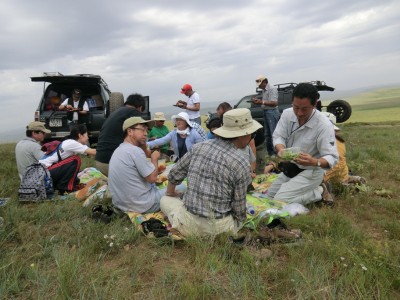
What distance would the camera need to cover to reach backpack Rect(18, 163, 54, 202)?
4.03m

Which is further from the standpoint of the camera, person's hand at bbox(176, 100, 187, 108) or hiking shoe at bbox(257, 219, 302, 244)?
person's hand at bbox(176, 100, 187, 108)

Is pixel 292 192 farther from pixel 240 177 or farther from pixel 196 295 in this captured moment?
pixel 196 295

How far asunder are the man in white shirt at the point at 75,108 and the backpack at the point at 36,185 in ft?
10.2

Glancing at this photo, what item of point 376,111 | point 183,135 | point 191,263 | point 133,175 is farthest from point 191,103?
point 376,111

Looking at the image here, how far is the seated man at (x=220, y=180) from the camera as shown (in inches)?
100

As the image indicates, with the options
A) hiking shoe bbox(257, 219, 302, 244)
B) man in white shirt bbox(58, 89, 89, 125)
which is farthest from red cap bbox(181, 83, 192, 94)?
hiking shoe bbox(257, 219, 302, 244)

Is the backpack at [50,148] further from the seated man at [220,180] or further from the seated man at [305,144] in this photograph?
the seated man at [305,144]

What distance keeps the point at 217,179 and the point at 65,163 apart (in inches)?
117

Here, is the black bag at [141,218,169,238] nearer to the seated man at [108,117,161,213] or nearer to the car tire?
the seated man at [108,117,161,213]

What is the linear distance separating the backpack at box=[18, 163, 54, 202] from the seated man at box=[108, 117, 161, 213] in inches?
54.1

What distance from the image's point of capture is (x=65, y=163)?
459cm

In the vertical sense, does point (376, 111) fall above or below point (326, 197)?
below

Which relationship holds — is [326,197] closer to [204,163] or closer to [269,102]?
[204,163]

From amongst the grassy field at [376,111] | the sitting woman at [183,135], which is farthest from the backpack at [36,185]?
the grassy field at [376,111]
